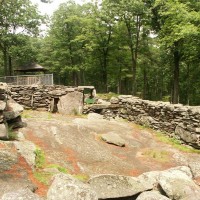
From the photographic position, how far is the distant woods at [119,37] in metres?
22.5

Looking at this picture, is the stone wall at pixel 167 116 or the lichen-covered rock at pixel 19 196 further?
the stone wall at pixel 167 116

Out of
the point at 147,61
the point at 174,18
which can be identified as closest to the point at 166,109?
the point at 174,18

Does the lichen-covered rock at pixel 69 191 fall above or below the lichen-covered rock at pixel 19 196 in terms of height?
below

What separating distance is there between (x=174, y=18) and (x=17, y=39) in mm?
20005

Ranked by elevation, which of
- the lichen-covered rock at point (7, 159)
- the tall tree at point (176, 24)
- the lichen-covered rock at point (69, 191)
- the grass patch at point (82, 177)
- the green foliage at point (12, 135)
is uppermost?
the tall tree at point (176, 24)

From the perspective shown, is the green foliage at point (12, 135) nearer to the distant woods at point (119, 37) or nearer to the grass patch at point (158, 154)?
the grass patch at point (158, 154)

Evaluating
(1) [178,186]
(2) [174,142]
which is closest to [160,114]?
(2) [174,142]

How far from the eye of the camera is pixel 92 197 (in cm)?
605

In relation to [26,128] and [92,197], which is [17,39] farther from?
[92,197]

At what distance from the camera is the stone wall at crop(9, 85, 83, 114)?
1712 centimetres

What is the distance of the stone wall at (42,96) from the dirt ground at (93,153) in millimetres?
4453

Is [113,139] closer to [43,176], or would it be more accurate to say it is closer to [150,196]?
[43,176]

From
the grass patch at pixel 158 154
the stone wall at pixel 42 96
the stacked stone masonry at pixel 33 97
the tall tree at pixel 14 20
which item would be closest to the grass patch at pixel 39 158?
the grass patch at pixel 158 154

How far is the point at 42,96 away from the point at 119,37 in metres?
15.9
